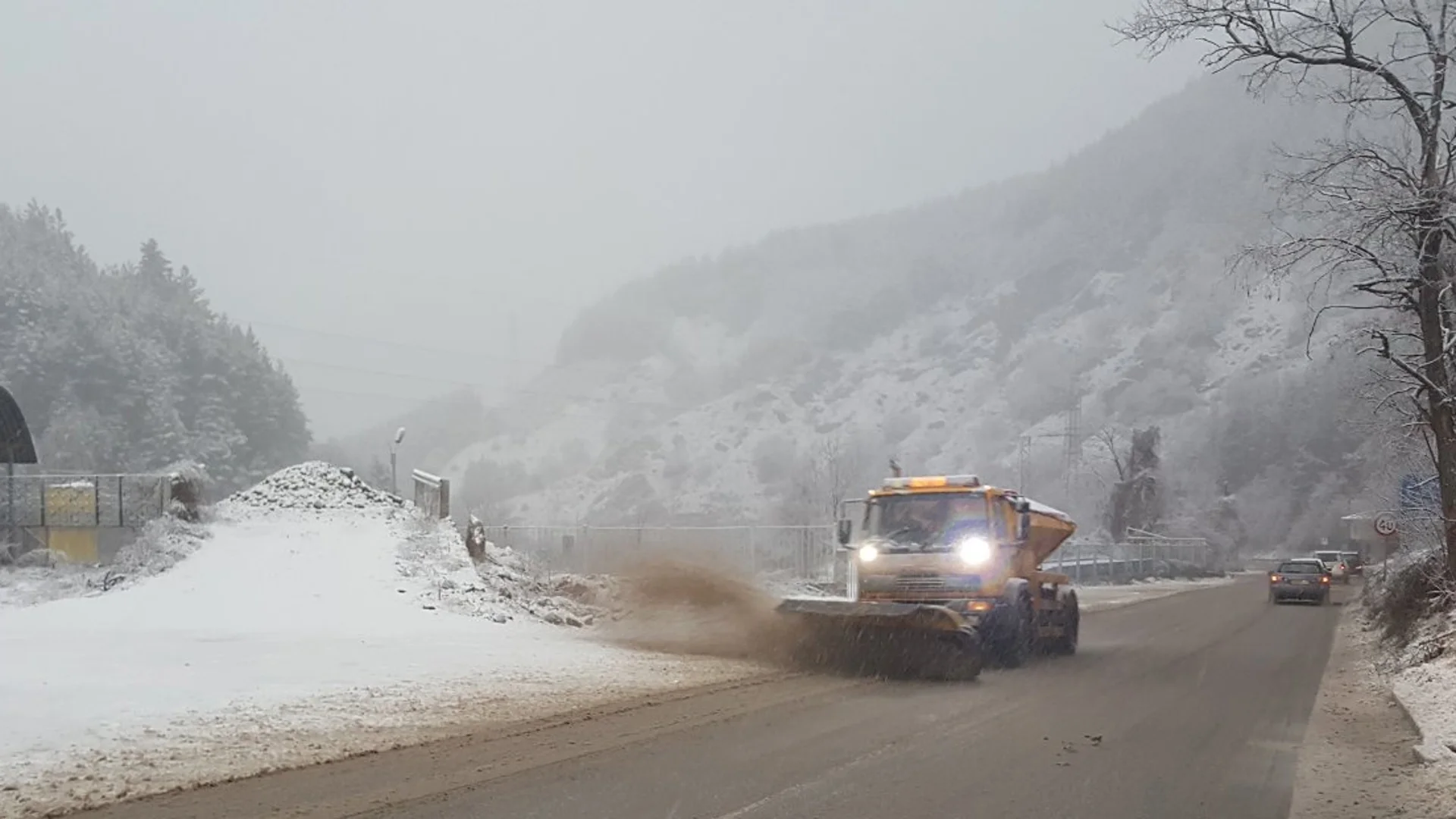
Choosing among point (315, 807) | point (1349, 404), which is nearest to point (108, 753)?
point (315, 807)

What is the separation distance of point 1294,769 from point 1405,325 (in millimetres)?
11968

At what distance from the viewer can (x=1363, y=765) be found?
977 cm

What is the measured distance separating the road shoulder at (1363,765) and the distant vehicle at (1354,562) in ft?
183

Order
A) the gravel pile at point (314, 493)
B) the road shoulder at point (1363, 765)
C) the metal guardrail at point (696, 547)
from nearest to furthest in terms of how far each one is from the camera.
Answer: the road shoulder at point (1363, 765) < the gravel pile at point (314, 493) < the metal guardrail at point (696, 547)

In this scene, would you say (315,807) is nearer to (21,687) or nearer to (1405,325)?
(21,687)

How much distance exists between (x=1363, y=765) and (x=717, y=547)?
2292 cm

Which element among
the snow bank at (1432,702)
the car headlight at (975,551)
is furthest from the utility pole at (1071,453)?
the snow bank at (1432,702)

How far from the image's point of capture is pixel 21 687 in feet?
38.8

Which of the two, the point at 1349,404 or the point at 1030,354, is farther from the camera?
the point at 1030,354

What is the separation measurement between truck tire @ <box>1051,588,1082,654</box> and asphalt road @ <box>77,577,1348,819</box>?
4.21 meters

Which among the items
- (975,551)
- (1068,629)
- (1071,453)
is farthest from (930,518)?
(1071,453)

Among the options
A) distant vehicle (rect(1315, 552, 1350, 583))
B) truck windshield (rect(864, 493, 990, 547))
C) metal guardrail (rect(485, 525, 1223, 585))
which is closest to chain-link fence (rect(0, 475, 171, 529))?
metal guardrail (rect(485, 525, 1223, 585))

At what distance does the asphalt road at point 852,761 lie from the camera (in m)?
7.86

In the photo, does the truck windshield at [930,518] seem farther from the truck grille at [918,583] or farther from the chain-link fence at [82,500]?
the chain-link fence at [82,500]
